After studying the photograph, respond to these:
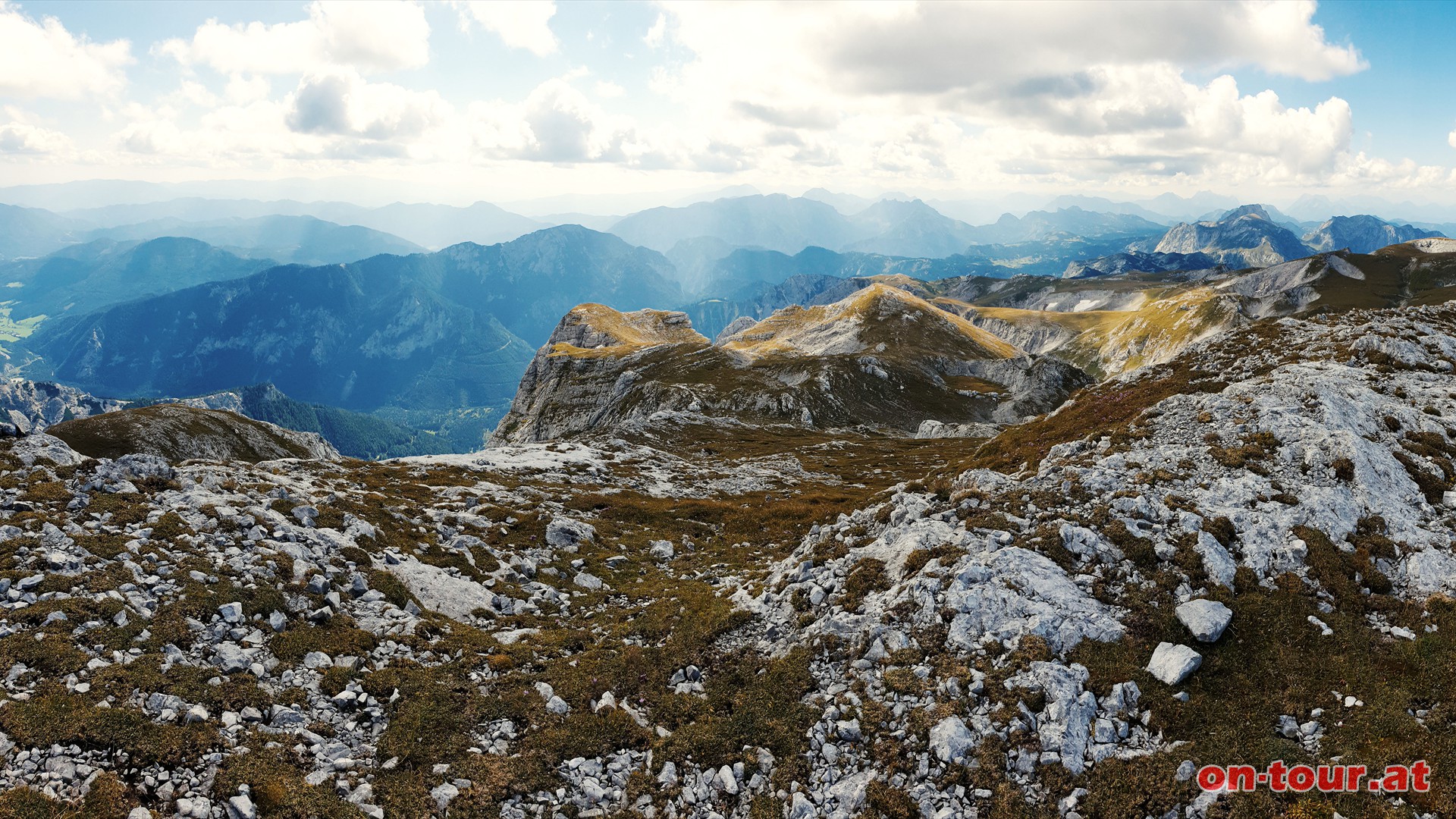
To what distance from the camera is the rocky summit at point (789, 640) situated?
13.6 meters

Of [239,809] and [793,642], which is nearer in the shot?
[239,809]

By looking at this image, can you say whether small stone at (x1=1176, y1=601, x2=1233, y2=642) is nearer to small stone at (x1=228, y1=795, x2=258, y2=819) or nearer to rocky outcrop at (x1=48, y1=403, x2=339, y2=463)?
small stone at (x1=228, y1=795, x2=258, y2=819)

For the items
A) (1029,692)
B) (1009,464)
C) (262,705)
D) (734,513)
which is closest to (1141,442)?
(1009,464)

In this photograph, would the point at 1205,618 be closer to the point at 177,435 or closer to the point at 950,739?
the point at 950,739

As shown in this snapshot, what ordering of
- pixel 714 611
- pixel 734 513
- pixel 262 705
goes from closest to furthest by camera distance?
pixel 262 705
pixel 714 611
pixel 734 513

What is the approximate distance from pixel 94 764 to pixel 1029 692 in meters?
21.4

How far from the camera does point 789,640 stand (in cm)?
2067

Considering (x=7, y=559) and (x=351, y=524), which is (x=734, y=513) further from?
(x=7, y=559)

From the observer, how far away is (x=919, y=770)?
14492mm

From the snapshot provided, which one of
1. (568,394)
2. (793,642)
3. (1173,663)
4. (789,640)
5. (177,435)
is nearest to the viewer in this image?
(1173,663)

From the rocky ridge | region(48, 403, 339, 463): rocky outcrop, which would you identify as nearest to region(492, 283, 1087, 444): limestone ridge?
region(48, 403, 339, 463): rocky outcrop

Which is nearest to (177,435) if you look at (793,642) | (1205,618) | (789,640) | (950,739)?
(789,640)

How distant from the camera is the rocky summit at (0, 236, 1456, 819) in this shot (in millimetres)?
13578

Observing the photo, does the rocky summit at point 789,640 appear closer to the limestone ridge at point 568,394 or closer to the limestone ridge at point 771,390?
the limestone ridge at point 771,390
